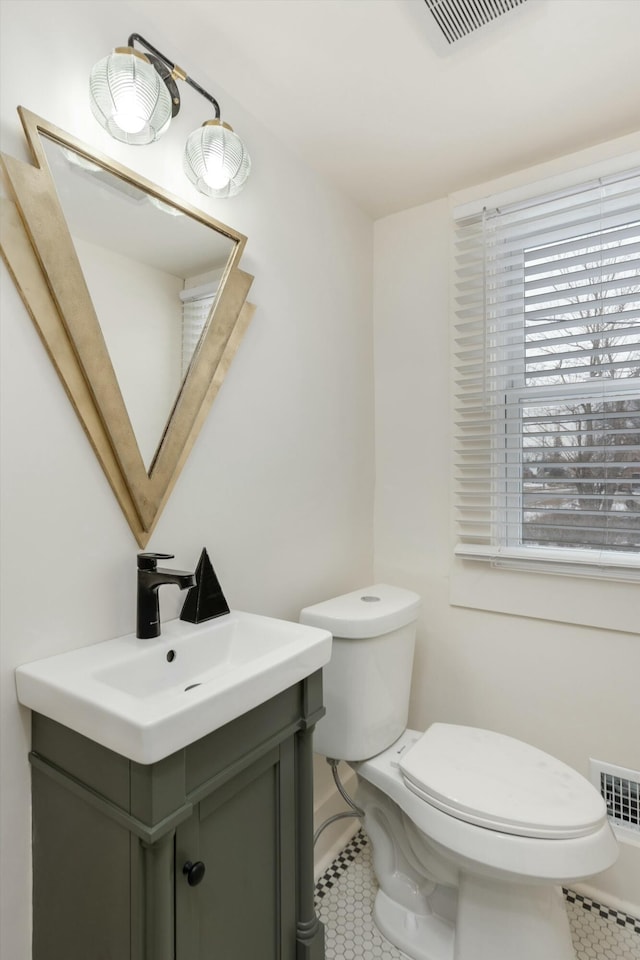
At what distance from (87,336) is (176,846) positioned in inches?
37.9

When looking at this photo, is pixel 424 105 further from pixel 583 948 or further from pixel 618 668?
pixel 583 948

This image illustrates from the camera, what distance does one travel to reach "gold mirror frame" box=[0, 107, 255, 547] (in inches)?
38.6

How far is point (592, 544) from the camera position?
166 cm

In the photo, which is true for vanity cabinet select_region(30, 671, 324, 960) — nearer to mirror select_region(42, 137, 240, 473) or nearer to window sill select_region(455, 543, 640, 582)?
mirror select_region(42, 137, 240, 473)

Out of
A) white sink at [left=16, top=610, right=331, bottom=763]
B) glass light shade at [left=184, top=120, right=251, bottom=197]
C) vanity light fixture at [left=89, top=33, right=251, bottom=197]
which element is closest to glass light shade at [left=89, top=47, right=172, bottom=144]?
vanity light fixture at [left=89, top=33, right=251, bottom=197]

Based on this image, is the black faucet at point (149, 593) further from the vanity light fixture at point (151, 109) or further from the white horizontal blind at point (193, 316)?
the vanity light fixture at point (151, 109)

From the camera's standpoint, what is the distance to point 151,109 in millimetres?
1080

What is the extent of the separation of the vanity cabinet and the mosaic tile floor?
1.10 feet

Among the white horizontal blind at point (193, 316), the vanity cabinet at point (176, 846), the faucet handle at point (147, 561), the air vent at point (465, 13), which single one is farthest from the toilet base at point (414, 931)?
the air vent at point (465, 13)

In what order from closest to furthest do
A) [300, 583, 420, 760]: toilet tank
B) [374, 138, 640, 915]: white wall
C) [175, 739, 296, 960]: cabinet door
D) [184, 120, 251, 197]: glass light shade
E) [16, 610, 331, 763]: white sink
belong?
[16, 610, 331, 763]: white sink < [175, 739, 296, 960]: cabinet door < [184, 120, 251, 197]: glass light shade < [300, 583, 420, 760]: toilet tank < [374, 138, 640, 915]: white wall

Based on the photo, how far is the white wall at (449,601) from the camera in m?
1.60

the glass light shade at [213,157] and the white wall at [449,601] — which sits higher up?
the glass light shade at [213,157]

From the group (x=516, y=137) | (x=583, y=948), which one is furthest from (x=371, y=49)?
(x=583, y=948)

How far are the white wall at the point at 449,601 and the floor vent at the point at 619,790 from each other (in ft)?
0.09
